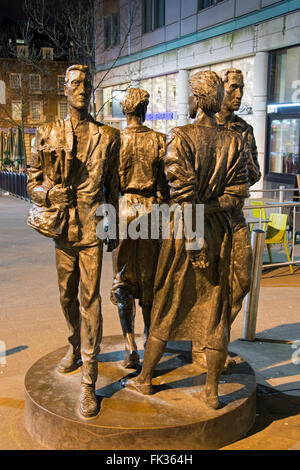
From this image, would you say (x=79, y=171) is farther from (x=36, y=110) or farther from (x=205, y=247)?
(x=36, y=110)

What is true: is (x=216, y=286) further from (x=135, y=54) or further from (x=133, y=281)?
(x=135, y=54)

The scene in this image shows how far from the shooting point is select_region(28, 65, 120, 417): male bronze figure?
11.0ft

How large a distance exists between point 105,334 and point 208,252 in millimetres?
2579

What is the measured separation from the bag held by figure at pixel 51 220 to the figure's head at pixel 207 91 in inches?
46.3

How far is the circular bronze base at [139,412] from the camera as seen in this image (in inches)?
125

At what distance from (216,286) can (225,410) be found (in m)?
0.85

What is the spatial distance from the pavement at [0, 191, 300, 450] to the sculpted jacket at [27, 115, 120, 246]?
4.94ft

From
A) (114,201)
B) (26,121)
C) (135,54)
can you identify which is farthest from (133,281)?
(26,121)

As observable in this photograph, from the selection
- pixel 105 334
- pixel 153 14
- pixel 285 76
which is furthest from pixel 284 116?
pixel 105 334

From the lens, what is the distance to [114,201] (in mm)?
3648

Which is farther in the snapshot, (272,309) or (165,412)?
(272,309)

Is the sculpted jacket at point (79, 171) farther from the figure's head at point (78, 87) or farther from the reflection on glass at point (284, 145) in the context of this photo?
the reflection on glass at point (284, 145)

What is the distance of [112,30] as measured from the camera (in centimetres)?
2694

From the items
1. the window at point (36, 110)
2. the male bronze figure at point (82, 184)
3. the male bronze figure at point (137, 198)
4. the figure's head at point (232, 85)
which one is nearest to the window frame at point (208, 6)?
the figure's head at point (232, 85)
